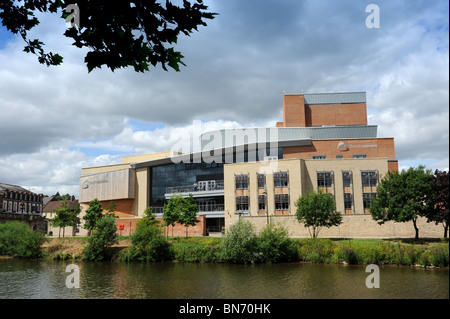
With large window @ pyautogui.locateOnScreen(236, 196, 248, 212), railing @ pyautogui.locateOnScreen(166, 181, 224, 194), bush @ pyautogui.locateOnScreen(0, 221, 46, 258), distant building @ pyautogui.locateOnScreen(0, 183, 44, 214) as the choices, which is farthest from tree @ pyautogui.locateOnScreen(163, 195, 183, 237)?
distant building @ pyautogui.locateOnScreen(0, 183, 44, 214)

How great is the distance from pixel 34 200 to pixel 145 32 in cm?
11087

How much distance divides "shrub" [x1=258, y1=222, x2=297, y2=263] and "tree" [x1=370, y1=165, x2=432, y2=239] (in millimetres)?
9947

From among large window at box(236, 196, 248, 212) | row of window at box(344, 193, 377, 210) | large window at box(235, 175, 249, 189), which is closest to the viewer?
row of window at box(344, 193, 377, 210)

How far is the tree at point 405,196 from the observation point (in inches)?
1362

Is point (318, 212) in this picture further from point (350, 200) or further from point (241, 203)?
point (241, 203)

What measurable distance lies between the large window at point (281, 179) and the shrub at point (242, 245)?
17076mm

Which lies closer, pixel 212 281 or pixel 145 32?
pixel 145 32

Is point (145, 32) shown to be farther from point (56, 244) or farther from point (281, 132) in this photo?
point (281, 132)

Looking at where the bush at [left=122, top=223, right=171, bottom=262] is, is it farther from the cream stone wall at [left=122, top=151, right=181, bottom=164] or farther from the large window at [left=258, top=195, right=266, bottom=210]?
the cream stone wall at [left=122, top=151, right=181, bottom=164]

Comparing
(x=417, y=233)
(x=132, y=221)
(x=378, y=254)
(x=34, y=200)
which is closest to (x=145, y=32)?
(x=378, y=254)

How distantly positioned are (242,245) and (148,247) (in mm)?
11702

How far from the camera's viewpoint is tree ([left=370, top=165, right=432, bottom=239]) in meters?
34.6

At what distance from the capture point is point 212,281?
27734 millimetres

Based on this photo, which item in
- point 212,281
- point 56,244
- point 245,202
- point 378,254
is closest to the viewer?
point 212,281
